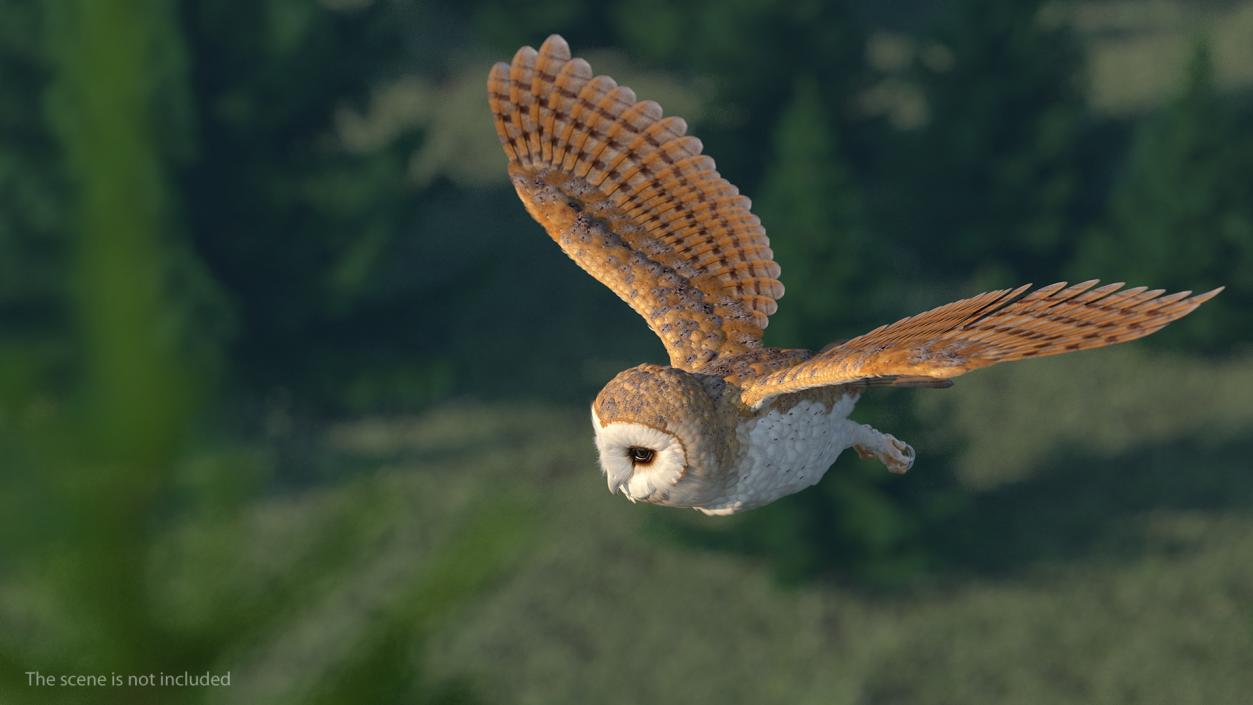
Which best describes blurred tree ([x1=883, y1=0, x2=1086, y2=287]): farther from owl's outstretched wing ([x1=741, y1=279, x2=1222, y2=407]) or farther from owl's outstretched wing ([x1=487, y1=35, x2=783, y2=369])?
owl's outstretched wing ([x1=741, y1=279, x2=1222, y2=407])

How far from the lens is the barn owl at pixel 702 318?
3.88 m

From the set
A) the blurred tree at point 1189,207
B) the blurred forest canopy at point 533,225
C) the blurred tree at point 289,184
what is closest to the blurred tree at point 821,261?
the blurred forest canopy at point 533,225

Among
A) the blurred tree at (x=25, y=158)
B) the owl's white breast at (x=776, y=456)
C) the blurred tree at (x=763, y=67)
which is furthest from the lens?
the blurred tree at (x=763, y=67)

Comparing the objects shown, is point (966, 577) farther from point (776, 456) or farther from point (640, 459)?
point (640, 459)

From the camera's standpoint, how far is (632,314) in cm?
2992

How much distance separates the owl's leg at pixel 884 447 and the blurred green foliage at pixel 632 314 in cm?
875

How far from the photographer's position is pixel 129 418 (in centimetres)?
230

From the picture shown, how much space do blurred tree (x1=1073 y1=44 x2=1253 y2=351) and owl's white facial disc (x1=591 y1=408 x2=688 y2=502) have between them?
22218 millimetres

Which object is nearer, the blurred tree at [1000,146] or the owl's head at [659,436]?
the owl's head at [659,436]

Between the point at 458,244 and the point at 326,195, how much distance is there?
800 centimetres

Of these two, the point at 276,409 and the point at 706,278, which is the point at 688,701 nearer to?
the point at 276,409

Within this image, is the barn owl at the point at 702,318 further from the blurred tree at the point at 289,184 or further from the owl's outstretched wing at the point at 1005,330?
the blurred tree at the point at 289,184

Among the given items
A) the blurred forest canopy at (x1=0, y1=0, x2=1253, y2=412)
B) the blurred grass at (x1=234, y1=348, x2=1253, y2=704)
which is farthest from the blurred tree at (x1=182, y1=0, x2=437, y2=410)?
the blurred grass at (x1=234, y1=348, x2=1253, y2=704)

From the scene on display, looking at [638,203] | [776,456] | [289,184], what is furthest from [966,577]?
[776,456]
